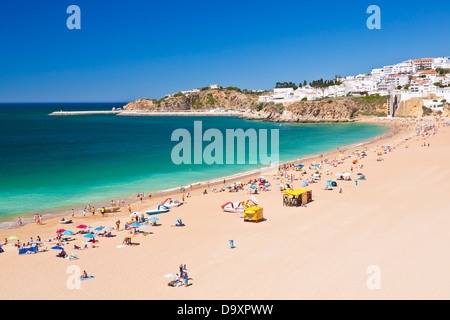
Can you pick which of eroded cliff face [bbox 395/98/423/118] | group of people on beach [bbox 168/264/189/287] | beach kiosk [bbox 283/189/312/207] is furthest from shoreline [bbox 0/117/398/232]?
eroded cliff face [bbox 395/98/423/118]

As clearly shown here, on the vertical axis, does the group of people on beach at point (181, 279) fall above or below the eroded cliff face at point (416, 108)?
below

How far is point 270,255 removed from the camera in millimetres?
12195

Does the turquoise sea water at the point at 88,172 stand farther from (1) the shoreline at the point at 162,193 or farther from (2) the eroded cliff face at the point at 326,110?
(2) the eroded cliff face at the point at 326,110

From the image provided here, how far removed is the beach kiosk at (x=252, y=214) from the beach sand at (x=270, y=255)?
313 mm

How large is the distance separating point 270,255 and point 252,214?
4065mm

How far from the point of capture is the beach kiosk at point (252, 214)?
16.2 m

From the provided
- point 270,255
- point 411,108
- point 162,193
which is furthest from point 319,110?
point 270,255

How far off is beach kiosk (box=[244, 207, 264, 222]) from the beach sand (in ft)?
1.03

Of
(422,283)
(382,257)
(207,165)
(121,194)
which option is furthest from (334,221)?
(207,165)

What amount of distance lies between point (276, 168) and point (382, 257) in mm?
20277

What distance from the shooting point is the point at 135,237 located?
583 inches

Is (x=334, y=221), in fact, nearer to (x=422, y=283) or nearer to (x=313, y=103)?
(x=422, y=283)

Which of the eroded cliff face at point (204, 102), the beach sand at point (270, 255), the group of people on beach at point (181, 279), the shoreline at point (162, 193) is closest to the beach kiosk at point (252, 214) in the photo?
the beach sand at point (270, 255)

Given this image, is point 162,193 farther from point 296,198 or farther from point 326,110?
point 326,110
